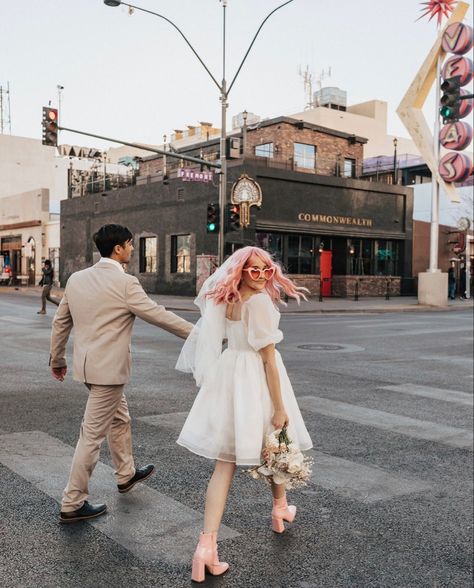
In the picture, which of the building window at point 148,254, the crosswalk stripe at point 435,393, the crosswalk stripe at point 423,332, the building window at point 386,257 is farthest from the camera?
the building window at point 386,257

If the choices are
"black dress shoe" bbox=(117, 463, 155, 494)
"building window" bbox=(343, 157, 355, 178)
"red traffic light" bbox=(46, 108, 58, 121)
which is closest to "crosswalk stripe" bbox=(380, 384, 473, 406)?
"black dress shoe" bbox=(117, 463, 155, 494)

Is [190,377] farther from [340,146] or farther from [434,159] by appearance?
[340,146]

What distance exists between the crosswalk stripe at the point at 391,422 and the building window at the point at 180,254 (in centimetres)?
2699

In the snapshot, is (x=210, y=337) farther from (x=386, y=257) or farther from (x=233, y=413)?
(x=386, y=257)

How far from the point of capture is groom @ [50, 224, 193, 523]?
4.05m

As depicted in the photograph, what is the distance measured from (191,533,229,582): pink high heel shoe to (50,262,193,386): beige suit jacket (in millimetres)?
1169

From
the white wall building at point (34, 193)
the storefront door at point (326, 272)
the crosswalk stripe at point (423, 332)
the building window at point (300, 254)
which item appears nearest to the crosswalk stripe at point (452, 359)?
the crosswalk stripe at point (423, 332)

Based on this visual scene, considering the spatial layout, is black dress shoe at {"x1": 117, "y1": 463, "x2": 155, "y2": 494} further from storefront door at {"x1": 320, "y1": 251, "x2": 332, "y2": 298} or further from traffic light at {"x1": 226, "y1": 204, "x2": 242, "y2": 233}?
storefront door at {"x1": 320, "y1": 251, "x2": 332, "y2": 298}

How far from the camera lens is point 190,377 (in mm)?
9914

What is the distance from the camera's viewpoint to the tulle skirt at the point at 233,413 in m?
3.39

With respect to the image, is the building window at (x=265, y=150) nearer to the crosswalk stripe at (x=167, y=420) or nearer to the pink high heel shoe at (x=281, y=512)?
the crosswalk stripe at (x=167, y=420)

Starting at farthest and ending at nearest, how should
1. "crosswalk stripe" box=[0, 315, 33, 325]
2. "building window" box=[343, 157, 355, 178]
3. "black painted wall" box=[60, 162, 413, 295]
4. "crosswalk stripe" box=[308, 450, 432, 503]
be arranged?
"building window" box=[343, 157, 355, 178] < "black painted wall" box=[60, 162, 413, 295] < "crosswalk stripe" box=[0, 315, 33, 325] < "crosswalk stripe" box=[308, 450, 432, 503]

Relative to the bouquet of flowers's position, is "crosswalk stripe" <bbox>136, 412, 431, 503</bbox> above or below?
below

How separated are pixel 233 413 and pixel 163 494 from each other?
154 cm
